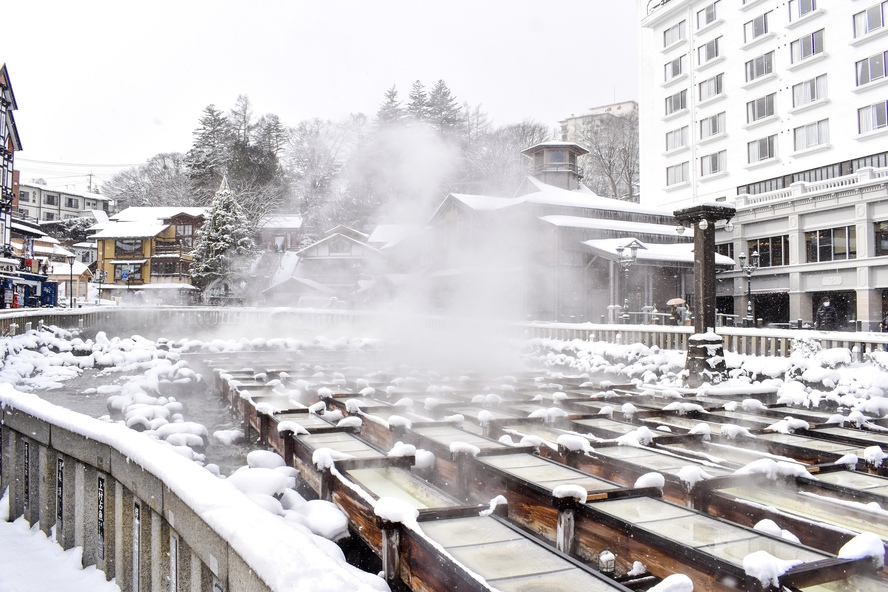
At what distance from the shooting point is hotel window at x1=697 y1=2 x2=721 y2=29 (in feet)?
87.2

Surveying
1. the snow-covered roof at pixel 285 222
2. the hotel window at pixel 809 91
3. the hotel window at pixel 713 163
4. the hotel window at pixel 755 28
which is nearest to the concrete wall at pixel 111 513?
the hotel window at pixel 809 91

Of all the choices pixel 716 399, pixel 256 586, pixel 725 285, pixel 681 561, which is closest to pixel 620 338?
pixel 716 399

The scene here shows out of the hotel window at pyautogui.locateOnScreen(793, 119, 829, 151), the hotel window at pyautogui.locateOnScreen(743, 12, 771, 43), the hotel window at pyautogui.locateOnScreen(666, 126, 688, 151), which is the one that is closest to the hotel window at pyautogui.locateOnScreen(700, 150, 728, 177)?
the hotel window at pyautogui.locateOnScreen(666, 126, 688, 151)

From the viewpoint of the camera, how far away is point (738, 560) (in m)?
2.34

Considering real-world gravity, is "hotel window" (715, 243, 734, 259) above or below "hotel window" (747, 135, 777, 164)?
below

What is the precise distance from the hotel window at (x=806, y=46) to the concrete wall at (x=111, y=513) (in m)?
26.6

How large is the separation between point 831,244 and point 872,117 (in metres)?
4.38

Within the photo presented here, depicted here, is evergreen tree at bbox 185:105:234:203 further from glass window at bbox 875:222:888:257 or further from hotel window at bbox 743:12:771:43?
glass window at bbox 875:222:888:257

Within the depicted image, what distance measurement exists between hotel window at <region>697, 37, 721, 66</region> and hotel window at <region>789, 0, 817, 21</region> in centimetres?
344

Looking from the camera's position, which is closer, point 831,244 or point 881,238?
point 881,238

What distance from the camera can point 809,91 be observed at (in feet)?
74.4

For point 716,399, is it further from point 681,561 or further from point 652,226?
point 652,226

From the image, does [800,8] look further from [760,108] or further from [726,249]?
[726,249]

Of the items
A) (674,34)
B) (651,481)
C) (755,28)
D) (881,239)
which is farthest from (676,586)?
(674,34)
